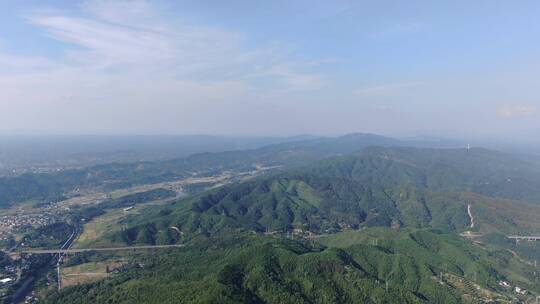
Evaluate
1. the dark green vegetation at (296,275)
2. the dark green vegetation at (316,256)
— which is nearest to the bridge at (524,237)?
the dark green vegetation at (316,256)

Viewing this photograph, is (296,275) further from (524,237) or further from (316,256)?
(524,237)

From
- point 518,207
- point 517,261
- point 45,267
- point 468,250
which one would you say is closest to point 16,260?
point 45,267

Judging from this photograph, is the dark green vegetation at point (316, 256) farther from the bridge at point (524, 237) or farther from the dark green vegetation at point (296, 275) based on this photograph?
the bridge at point (524, 237)

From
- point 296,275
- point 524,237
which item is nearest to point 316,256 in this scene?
point 296,275

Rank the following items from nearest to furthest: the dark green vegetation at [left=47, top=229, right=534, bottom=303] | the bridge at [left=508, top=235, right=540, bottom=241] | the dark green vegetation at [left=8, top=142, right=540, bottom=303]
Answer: the dark green vegetation at [left=47, top=229, right=534, bottom=303]
the dark green vegetation at [left=8, top=142, right=540, bottom=303]
the bridge at [left=508, top=235, right=540, bottom=241]

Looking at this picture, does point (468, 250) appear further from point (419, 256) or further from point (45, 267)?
point (45, 267)

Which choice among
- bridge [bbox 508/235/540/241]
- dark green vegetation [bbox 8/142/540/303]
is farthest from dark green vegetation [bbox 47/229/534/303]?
bridge [bbox 508/235/540/241]

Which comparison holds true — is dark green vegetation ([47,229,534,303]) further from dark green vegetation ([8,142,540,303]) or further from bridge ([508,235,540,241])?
bridge ([508,235,540,241])

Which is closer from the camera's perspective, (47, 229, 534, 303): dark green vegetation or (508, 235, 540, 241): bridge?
(47, 229, 534, 303): dark green vegetation
